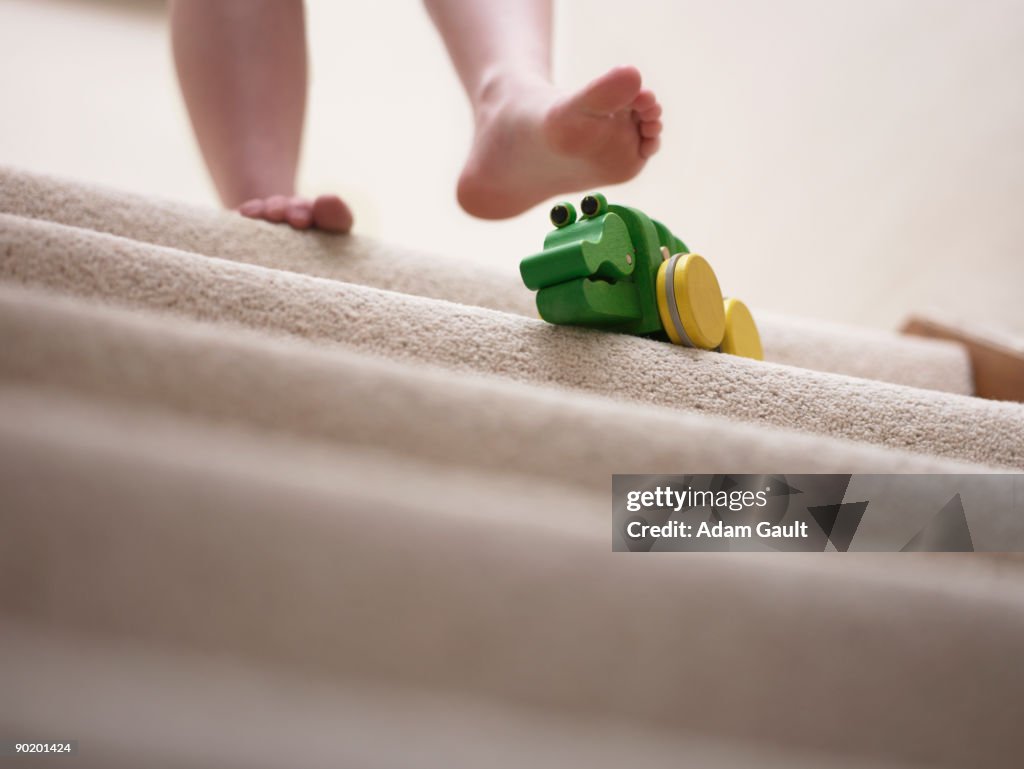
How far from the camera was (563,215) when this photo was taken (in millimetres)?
455

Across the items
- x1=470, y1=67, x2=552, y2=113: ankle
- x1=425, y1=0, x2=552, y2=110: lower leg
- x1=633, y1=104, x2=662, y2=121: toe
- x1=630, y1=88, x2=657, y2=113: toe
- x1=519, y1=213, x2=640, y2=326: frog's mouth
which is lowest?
x1=519, y1=213, x2=640, y2=326: frog's mouth

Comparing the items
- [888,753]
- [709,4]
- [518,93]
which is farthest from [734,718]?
[709,4]

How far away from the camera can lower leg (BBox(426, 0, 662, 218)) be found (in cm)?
55

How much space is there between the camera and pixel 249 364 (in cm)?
34

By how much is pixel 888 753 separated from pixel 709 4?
52.4 inches

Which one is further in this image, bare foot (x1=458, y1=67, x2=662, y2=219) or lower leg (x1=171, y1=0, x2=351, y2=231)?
lower leg (x1=171, y1=0, x2=351, y2=231)

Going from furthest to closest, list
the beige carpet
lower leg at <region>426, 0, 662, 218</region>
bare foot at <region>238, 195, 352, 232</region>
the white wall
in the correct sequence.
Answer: the white wall
bare foot at <region>238, 195, 352, 232</region>
lower leg at <region>426, 0, 662, 218</region>
the beige carpet

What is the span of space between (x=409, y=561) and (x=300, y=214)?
399 millimetres

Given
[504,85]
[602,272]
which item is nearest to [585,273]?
[602,272]

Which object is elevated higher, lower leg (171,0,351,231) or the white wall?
the white wall

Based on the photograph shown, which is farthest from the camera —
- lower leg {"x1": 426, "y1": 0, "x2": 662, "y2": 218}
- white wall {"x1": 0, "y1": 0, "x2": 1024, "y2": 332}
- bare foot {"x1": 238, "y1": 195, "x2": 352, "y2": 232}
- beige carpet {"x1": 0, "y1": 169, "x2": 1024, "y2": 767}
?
white wall {"x1": 0, "y1": 0, "x2": 1024, "y2": 332}

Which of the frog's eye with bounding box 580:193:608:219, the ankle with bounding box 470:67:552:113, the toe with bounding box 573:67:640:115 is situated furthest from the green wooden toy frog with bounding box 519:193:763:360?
the ankle with bounding box 470:67:552:113

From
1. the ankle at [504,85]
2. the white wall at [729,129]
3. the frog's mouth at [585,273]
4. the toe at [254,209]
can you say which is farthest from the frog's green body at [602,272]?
the white wall at [729,129]

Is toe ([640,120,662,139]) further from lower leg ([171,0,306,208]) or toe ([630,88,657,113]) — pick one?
lower leg ([171,0,306,208])
